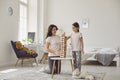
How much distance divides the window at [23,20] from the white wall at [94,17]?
52.3 inches

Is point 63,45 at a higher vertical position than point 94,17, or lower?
lower

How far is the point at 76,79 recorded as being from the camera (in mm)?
5363

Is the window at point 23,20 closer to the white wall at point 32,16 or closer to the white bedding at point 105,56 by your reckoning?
the white wall at point 32,16

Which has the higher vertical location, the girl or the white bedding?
the girl

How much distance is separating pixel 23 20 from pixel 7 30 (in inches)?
80.1

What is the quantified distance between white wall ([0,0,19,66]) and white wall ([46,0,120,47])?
2627mm

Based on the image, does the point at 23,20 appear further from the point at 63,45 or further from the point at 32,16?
the point at 63,45

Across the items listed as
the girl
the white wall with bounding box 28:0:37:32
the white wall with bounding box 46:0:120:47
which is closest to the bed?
the white wall with bounding box 46:0:120:47

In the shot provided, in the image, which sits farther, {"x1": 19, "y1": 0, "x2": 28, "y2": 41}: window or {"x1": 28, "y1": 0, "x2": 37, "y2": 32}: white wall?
{"x1": 28, "y1": 0, "x2": 37, "y2": 32}: white wall

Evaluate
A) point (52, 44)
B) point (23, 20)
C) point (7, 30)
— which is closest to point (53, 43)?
point (52, 44)

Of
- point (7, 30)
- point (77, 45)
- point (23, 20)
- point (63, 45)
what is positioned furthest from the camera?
point (23, 20)

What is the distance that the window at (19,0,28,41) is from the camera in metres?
10.0

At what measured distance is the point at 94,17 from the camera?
10680 millimetres

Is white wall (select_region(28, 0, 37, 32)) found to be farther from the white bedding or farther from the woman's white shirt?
the woman's white shirt
